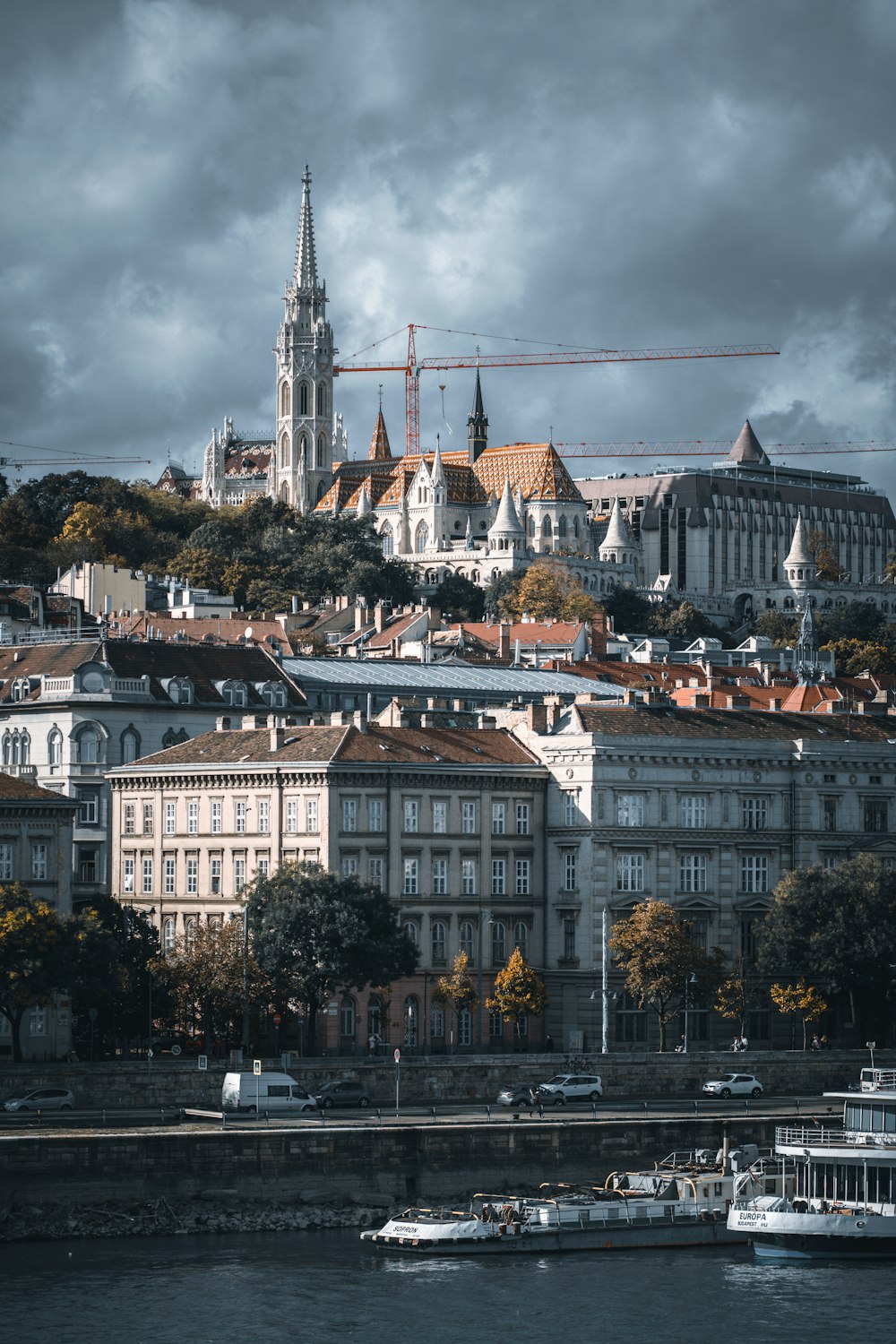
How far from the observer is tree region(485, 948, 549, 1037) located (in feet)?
373

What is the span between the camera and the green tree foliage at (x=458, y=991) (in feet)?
373

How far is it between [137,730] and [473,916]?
67.6 feet

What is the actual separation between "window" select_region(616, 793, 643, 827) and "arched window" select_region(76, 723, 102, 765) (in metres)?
23.1

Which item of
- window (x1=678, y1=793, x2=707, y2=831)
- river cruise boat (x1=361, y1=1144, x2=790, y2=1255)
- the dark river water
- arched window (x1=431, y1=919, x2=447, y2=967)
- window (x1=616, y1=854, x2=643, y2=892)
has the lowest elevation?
the dark river water

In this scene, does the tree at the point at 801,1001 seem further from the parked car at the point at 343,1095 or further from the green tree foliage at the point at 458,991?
the parked car at the point at 343,1095

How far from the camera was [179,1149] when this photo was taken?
87.4 metres

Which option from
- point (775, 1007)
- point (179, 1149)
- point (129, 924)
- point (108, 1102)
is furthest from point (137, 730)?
point (179, 1149)

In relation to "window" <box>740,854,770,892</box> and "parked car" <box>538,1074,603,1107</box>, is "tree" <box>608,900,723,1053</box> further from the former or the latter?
"parked car" <box>538,1074,603,1107</box>

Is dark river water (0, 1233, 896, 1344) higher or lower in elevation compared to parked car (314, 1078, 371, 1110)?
lower

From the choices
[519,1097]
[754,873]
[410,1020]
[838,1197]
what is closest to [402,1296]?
[838,1197]

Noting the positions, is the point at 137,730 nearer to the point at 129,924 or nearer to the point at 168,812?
the point at 168,812

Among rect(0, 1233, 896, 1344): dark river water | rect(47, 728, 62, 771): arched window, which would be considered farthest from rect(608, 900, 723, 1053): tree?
rect(47, 728, 62, 771): arched window

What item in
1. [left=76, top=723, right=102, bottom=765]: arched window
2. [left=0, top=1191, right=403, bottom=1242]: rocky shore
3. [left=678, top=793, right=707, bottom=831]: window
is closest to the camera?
[left=0, top=1191, right=403, bottom=1242]: rocky shore

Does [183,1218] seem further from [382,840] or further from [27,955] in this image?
[382,840]
